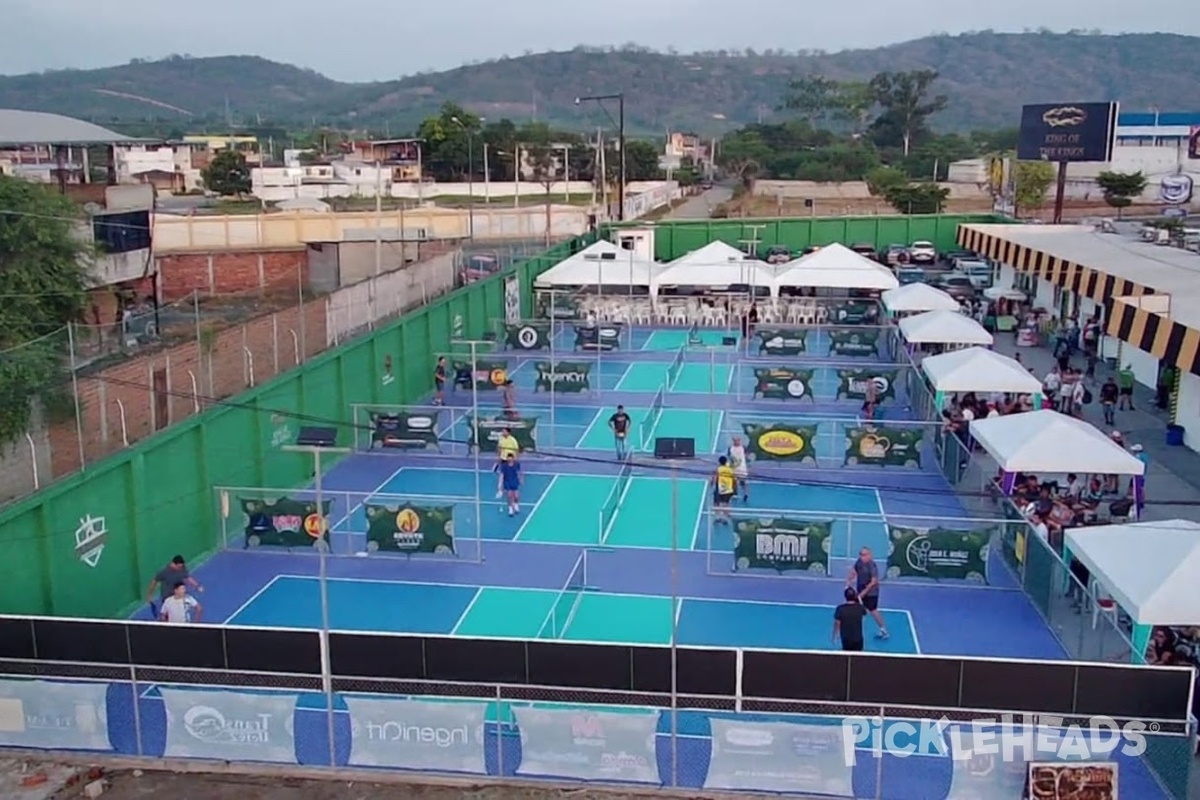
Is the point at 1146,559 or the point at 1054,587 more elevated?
the point at 1146,559

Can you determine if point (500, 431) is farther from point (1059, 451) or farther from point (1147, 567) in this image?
point (1147, 567)

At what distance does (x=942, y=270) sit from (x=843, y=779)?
155ft

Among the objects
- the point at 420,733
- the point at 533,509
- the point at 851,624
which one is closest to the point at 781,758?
the point at 851,624

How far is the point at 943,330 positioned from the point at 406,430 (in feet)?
45.2

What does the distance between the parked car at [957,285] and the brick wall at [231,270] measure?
26.5 metres

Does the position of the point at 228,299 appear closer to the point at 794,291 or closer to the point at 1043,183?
the point at 794,291

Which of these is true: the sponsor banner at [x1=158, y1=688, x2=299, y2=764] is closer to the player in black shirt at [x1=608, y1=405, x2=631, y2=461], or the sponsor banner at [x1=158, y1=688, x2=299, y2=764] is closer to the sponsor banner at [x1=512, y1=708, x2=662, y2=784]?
the sponsor banner at [x1=512, y1=708, x2=662, y2=784]

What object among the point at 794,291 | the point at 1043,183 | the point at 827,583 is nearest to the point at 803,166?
the point at 1043,183

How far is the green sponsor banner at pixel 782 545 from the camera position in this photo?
64.0ft

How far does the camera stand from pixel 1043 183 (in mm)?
84000

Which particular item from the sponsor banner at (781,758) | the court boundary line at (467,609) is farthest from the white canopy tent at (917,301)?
the sponsor banner at (781,758)

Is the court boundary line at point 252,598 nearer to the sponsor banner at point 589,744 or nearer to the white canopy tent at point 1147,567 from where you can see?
the sponsor banner at point 589,744

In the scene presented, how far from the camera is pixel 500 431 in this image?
1013 inches

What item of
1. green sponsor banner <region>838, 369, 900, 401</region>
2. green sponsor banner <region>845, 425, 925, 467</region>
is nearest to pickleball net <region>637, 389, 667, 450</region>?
green sponsor banner <region>845, 425, 925, 467</region>
